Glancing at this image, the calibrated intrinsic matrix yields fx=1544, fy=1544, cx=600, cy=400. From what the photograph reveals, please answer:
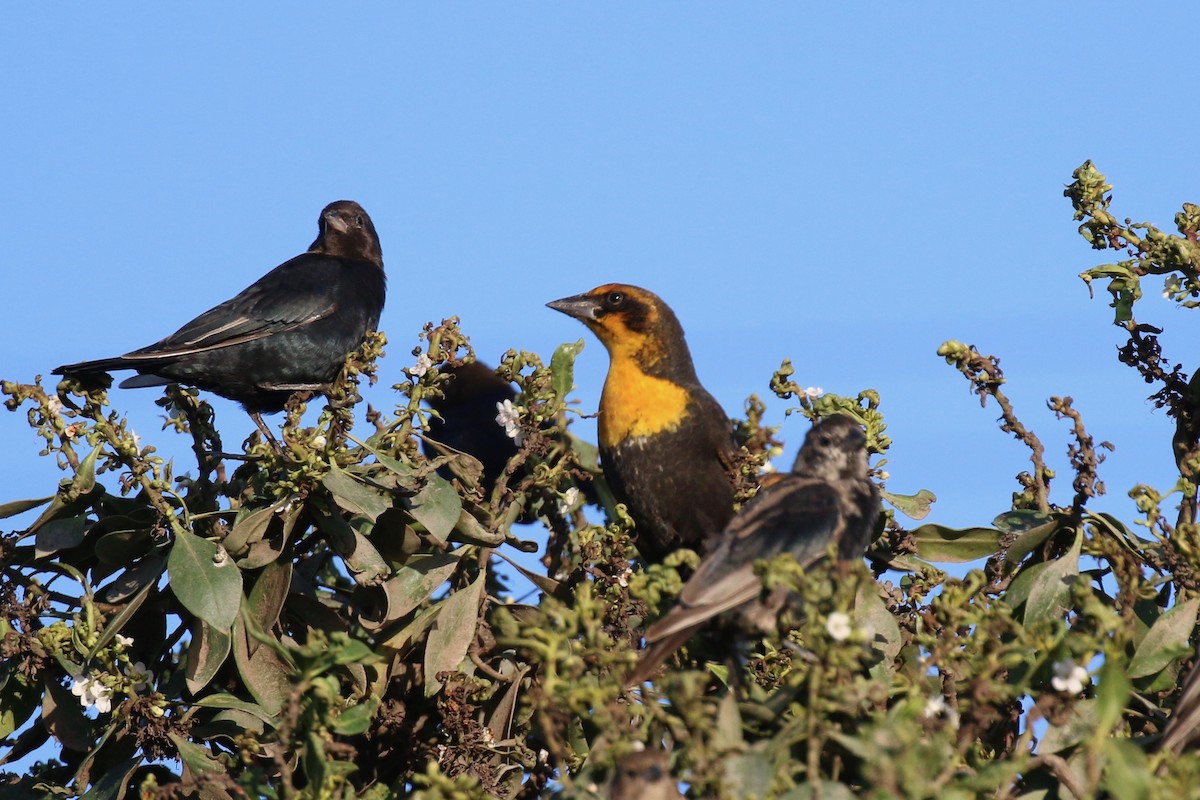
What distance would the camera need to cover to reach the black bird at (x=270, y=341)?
6.59m

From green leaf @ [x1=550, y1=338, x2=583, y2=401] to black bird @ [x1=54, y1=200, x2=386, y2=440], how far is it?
1.85m

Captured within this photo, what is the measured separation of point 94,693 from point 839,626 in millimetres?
2220

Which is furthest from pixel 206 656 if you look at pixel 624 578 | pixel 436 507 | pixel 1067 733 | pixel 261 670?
pixel 1067 733

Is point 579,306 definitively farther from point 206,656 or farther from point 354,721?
point 354,721

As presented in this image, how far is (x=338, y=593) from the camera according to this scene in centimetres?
503

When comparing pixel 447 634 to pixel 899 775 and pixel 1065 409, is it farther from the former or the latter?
pixel 899 775

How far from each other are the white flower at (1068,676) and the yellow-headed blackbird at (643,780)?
2.51 feet

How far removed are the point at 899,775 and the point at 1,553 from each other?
293cm

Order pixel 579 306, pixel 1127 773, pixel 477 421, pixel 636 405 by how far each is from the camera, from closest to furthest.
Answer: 1. pixel 1127 773
2. pixel 636 405
3. pixel 579 306
4. pixel 477 421

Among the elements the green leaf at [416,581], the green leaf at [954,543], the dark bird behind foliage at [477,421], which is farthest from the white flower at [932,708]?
the dark bird behind foliage at [477,421]

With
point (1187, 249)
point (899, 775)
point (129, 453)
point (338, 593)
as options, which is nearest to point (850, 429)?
point (1187, 249)

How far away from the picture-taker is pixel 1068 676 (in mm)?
2912

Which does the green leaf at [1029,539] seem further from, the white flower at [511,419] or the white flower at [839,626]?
the white flower at [839,626]

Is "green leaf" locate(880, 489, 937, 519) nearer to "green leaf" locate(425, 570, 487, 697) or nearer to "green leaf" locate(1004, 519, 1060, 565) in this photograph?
"green leaf" locate(1004, 519, 1060, 565)
